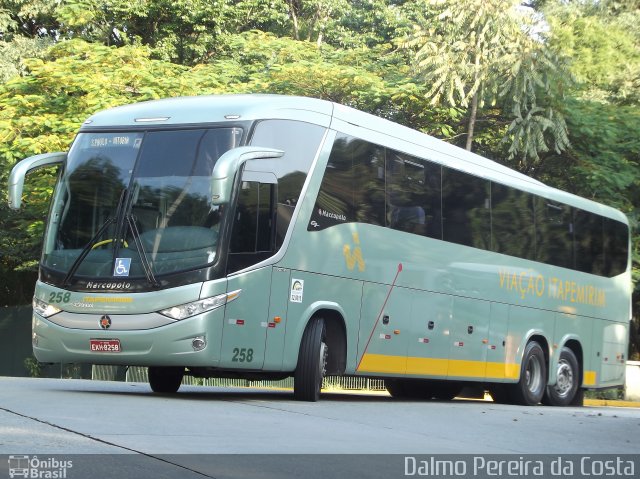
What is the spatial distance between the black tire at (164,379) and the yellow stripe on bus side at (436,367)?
246 cm

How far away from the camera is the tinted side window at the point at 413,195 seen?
16.8 metres

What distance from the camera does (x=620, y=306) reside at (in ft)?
79.4

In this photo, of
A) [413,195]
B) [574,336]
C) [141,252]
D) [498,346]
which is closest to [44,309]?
[141,252]

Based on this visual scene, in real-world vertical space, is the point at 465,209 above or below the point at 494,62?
below

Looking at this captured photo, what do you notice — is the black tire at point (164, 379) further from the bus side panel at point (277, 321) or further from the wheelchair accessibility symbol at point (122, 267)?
the wheelchair accessibility symbol at point (122, 267)

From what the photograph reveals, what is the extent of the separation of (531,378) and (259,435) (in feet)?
39.3

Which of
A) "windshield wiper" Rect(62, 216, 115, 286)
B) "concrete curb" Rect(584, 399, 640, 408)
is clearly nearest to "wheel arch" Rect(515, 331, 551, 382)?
"concrete curb" Rect(584, 399, 640, 408)

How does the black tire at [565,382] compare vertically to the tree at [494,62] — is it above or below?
below

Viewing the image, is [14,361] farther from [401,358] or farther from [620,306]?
[401,358]

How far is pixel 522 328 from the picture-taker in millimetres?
20609

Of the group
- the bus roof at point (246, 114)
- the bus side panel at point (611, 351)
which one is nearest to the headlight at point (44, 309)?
the bus roof at point (246, 114)

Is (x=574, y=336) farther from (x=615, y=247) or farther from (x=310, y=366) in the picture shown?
(x=310, y=366)
